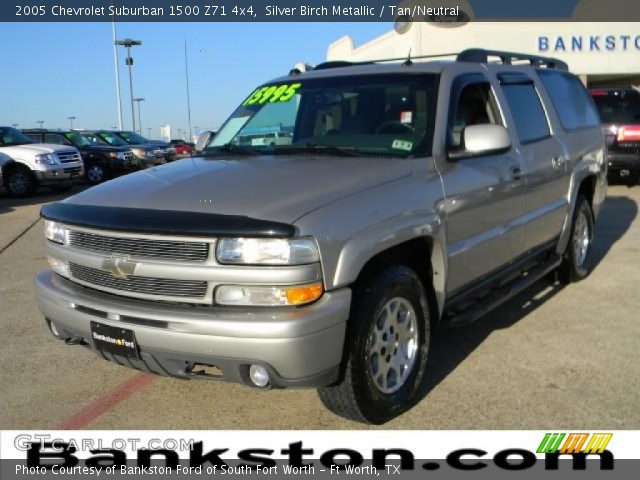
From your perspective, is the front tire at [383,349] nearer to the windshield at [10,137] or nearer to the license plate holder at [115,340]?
the license plate holder at [115,340]

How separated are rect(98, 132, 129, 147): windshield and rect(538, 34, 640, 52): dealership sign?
18084mm

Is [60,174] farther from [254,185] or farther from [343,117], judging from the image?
[254,185]

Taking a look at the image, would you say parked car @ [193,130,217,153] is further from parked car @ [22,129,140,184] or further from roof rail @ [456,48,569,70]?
parked car @ [22,129,140,184]

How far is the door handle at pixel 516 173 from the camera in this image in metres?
4.38

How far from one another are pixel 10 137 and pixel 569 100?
14.0 meters

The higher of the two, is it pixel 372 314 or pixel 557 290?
pixel 372 314

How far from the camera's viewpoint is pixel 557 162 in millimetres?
5172

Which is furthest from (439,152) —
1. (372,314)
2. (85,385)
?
(85,385)

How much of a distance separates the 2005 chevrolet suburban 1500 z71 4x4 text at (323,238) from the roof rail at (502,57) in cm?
4

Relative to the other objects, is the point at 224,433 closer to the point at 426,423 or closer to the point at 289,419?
the point at 289,419

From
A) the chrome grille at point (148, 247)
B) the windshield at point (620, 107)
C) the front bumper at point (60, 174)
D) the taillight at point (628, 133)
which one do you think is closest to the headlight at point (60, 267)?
the chrome grille at point (148, 247)

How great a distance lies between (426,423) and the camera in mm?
3363

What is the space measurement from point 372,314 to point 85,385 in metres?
2.00

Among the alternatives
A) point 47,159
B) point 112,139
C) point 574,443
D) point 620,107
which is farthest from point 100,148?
point 574,443
